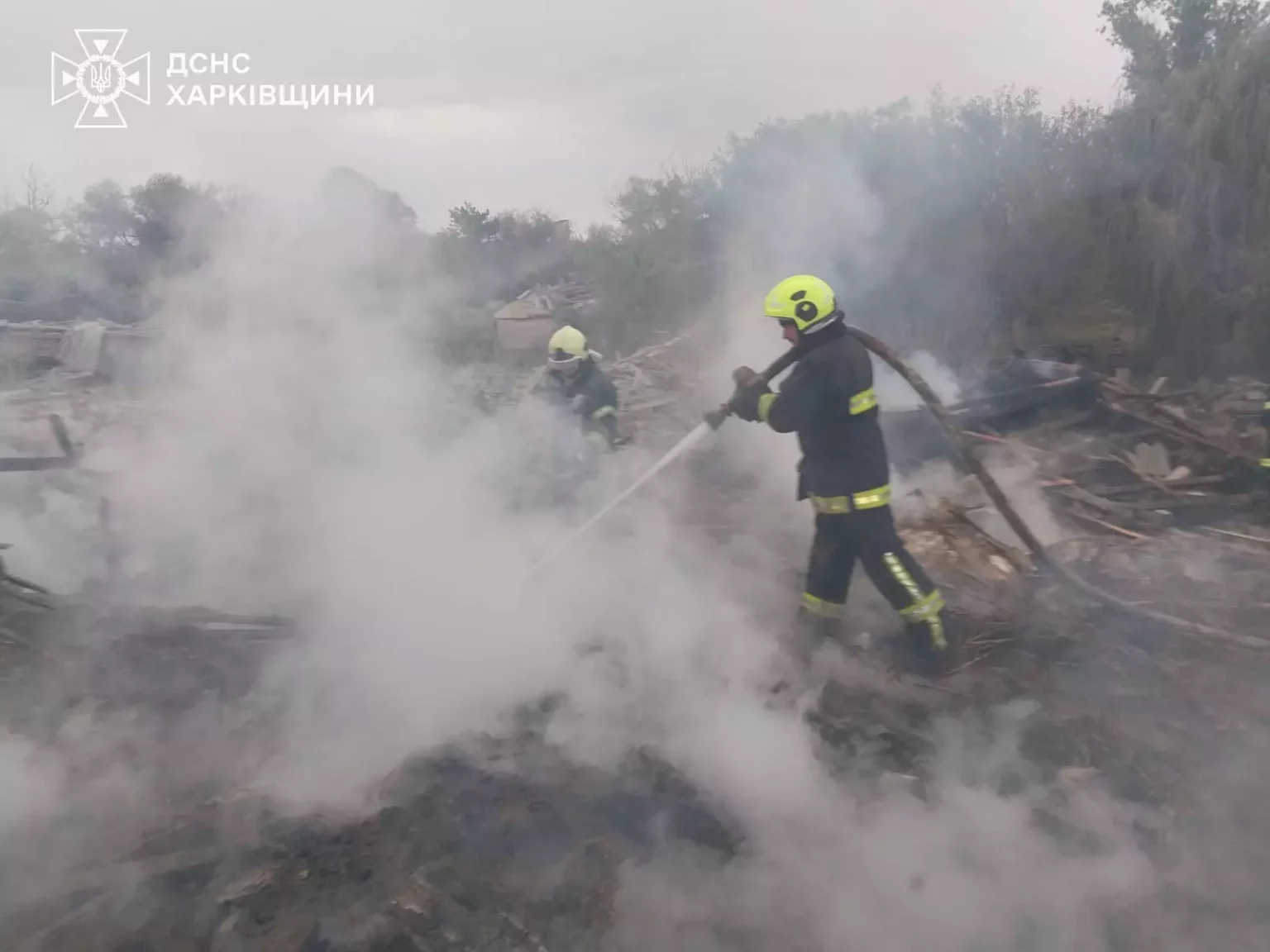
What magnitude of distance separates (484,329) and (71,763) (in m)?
9.30

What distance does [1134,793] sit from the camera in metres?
3.35

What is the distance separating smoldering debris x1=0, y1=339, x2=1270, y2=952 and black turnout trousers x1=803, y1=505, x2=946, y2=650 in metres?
0.28

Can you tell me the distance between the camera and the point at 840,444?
393 cm

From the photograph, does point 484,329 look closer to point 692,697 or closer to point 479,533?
point 479,533

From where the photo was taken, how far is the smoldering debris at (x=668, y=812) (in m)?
2.71

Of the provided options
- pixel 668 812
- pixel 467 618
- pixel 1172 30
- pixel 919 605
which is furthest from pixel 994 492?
pixel 1172 30

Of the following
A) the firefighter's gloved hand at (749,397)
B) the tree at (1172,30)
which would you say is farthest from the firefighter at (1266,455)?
the tree at (1172,30)

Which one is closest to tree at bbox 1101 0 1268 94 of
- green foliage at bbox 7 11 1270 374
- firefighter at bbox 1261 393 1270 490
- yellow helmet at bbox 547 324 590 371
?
green foliage at bbox 7 11 1270 374

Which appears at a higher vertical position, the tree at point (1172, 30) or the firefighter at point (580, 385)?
the tree at point (1172, 30)

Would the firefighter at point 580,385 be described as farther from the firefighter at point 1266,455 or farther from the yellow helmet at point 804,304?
the firefighter at point 1266,455

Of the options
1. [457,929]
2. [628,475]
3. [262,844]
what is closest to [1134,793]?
[457,929]

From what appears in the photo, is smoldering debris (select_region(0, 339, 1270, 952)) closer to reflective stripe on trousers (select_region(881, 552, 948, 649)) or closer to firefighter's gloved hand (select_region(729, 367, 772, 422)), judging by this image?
reflective stripe on trousers (select_region(881, 552, 948, 649))

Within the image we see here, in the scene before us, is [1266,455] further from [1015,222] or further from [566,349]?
[1015,222]

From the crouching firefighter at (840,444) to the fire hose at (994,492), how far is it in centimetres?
13
